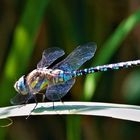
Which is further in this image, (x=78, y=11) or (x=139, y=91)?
(x=78, y=11)

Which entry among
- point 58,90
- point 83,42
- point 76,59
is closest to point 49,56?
point 76,59

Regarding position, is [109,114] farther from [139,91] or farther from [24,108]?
[139,91]

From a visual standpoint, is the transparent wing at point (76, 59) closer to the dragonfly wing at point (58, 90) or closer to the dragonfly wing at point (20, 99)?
the dragonfly wing at point (58, 90)

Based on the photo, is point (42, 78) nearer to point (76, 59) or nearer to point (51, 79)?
point (51, 79)

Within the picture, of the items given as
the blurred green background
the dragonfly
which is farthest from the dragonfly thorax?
the blurred green background

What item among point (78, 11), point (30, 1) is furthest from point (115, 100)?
point (30, 1)

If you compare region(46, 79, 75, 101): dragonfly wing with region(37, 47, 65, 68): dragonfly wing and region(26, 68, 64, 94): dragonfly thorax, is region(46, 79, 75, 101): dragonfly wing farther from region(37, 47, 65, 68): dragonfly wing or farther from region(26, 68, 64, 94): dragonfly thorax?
region(37, 47, 65, 68): dragonfly wing
